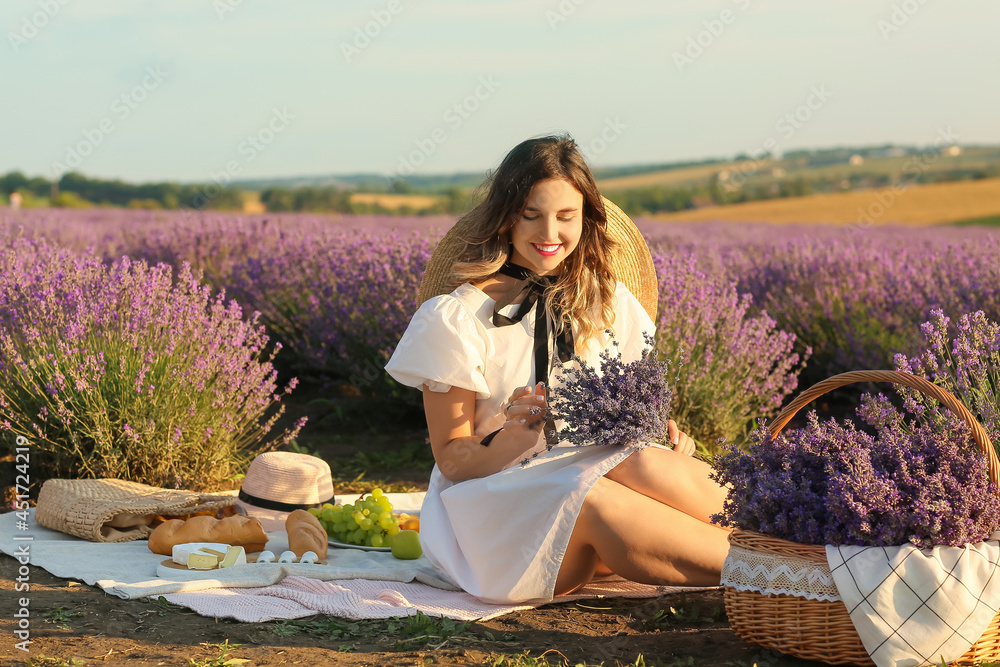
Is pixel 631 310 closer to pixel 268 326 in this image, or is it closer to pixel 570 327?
pixel 570 327

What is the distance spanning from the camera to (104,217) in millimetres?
13430

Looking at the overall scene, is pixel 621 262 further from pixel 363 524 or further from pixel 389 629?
pixel 389 629

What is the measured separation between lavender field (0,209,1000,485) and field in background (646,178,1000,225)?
14.9 metres

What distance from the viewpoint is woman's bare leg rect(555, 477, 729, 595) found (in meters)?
2.40

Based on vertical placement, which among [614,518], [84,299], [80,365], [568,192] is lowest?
[614,518]

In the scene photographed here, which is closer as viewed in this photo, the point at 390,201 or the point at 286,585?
the point at 286,585

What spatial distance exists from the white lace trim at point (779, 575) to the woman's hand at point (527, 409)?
2.00 feet

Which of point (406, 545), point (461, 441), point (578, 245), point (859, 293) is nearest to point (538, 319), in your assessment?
point (578, 245)

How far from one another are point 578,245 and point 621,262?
457mm

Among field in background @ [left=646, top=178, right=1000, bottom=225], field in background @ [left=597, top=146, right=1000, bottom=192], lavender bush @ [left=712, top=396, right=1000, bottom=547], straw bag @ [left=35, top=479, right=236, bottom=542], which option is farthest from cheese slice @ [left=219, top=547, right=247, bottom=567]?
field in background @ [left=597, top=146, right=1000, bottom=192]

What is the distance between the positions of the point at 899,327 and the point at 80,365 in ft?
13.3

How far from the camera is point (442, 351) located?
2.60 m

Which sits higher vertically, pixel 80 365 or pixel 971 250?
pixel 971 250

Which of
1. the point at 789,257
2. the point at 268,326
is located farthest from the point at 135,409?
the point at 789,257
